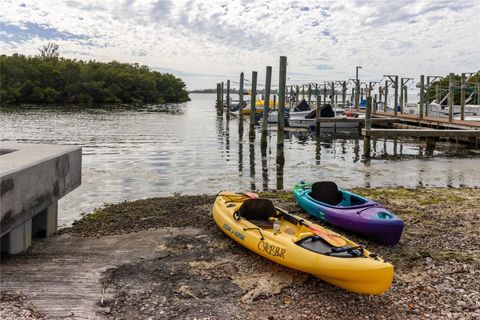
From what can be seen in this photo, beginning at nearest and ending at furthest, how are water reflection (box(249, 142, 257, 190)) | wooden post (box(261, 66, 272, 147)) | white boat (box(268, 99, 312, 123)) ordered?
water reflection (box(249, 142, 257, 190)) < wooden post (box(261, 66, 272, 147)) < white boat (box(268, 99, 312, 123))

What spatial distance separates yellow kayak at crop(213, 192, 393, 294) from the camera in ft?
16.9

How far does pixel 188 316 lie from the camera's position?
484cm

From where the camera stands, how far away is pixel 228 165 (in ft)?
59.0

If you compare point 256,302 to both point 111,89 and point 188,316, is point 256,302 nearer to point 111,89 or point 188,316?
point 188,316

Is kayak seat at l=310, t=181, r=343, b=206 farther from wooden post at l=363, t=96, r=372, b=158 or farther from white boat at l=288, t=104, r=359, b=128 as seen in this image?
white boat at l=288, t=104, r=359, b=128

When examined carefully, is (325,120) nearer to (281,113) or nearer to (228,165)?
(281,113)

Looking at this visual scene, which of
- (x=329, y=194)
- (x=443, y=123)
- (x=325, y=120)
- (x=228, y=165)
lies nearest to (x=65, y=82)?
(x=325, y=120)

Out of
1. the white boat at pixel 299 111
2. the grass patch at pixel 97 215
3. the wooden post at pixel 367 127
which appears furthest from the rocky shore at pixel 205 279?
the white boat at pixel 299 111

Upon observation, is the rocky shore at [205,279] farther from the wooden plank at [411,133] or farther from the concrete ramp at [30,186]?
the wooden plank at [411,133]

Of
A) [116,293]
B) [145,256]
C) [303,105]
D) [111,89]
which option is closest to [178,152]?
[145,256]

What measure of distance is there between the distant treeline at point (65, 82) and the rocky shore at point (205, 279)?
66.8 meters

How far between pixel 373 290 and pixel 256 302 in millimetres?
1372

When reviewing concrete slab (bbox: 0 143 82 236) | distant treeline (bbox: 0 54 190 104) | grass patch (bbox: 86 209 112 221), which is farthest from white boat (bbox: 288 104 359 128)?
distant treeline (bbox: 0 54 190 104)

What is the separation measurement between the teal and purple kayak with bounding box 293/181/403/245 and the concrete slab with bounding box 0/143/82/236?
183 inches
